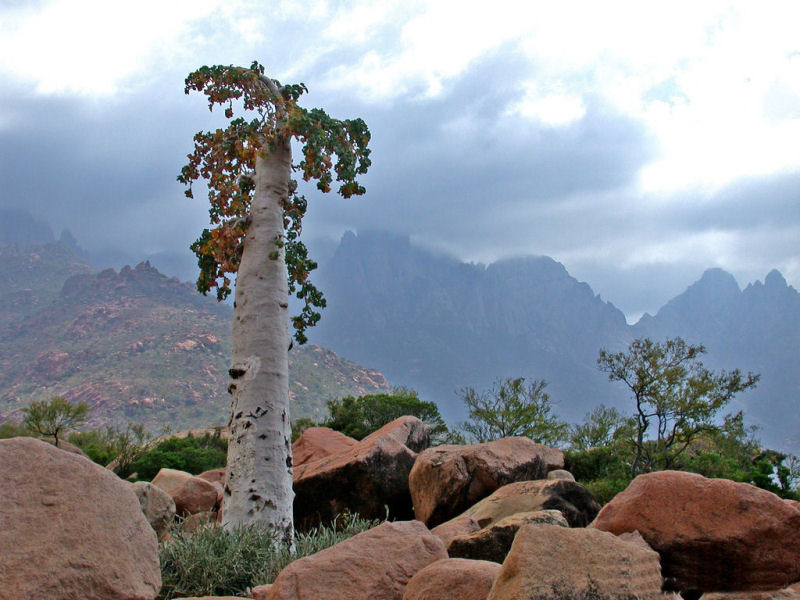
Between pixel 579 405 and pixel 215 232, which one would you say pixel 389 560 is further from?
pixel 579 405

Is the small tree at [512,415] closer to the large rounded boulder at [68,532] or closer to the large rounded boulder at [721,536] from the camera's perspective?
the large rounded boulder at [721,536]

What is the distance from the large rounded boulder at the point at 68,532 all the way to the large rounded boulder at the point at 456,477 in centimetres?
625

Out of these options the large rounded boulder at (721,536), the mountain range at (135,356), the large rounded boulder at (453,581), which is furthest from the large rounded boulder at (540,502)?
the mountain range at (135,356)

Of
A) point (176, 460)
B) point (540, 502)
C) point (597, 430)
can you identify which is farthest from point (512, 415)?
point (540, 502)

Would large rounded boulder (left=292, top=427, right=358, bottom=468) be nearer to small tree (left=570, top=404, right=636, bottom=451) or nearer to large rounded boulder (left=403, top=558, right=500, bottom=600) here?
large rounded boulder (left=403, top=558, right=500, bottom=600)

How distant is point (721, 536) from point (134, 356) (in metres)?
94.3

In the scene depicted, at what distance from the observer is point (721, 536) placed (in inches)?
220

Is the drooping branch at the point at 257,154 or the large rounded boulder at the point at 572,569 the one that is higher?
the drooping branch at the point at 257,154

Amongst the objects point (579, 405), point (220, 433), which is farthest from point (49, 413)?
point (579, 405)

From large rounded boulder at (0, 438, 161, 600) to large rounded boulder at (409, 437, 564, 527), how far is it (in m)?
6.25

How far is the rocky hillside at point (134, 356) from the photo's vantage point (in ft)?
256

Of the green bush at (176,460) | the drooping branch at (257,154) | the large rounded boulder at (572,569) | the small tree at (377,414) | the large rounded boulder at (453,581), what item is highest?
the drooping branch at (257,154)

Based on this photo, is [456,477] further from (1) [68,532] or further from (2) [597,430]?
(2) [597,430]

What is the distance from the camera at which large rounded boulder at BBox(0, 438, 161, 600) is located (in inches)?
144
